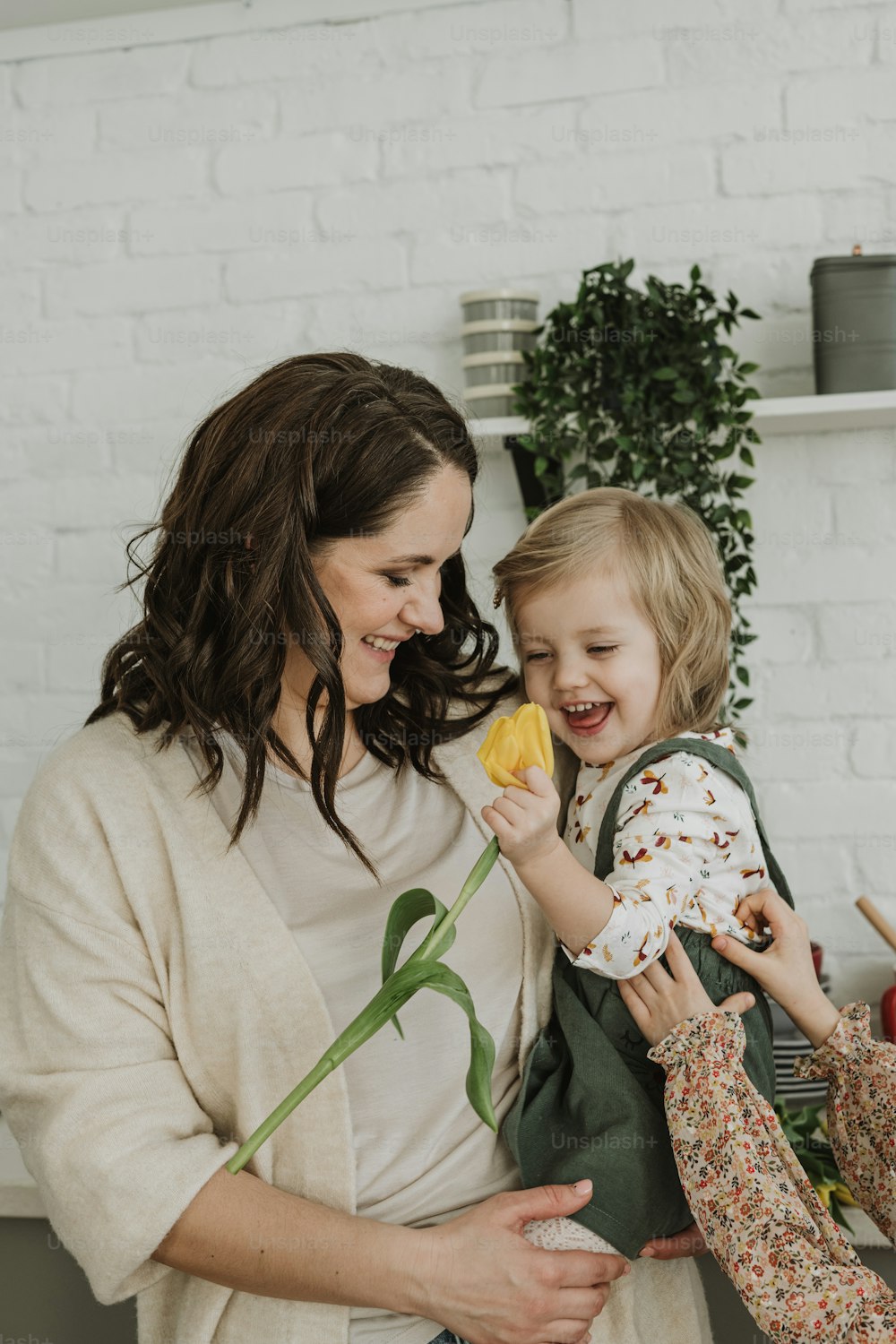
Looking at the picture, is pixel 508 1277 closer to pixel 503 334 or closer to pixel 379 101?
pixel 503 334

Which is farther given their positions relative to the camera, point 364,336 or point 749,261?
point 364,336

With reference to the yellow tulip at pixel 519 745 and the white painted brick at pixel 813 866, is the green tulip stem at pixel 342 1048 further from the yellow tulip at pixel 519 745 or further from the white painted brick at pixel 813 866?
the white painted brick at pixel 813 866

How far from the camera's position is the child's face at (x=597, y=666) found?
1428mm

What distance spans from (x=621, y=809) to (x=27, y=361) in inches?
66.2

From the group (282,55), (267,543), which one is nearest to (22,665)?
(282,55)

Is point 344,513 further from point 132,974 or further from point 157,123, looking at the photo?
point 157,123

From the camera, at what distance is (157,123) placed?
2.39 metres

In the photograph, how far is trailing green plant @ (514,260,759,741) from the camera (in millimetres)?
2000

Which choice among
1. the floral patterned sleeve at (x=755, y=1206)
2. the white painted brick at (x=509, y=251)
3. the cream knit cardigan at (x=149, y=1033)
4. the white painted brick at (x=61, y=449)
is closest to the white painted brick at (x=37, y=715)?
the white painted brick at (x=61, y=449)

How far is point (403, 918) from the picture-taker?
3.54 ft

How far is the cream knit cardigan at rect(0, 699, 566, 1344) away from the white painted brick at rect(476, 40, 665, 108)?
5.06 ft

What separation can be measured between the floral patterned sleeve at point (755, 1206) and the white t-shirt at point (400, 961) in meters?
0.19

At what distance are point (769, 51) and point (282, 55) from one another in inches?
34.5

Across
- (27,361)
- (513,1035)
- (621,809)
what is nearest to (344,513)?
(621,809)
